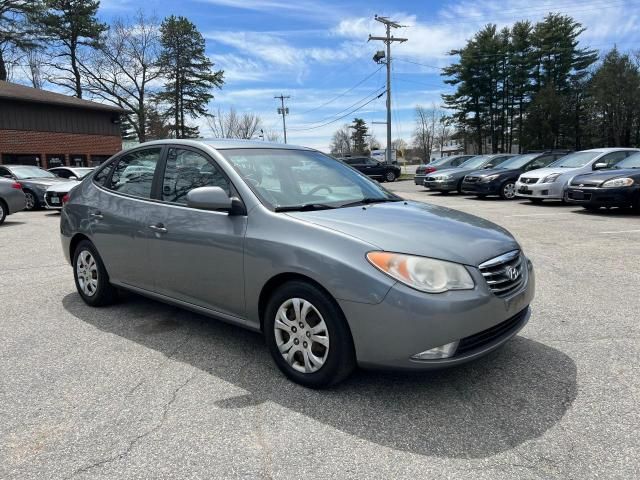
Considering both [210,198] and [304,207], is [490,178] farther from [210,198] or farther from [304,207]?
[210,198]

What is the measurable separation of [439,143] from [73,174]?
8842 centimetres

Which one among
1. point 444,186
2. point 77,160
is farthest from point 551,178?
point 77,160

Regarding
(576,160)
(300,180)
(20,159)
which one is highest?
(20,159)

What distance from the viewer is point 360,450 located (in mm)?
2418

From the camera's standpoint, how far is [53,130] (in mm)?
27594

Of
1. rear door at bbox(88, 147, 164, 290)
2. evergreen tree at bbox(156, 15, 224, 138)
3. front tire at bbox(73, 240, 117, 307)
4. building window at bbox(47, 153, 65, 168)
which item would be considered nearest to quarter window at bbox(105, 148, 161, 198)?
rear door at bbox(88, 147, 164, 290)

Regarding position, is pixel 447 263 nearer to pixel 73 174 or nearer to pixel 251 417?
pixel 251 417

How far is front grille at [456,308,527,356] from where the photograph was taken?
2742 mm

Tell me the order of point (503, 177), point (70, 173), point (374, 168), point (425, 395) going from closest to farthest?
1. point (425, 395)
2. point (503, 177)
3. point (70, 173)
4. point (374, 168)

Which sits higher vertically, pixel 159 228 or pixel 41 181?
pixel 41 181

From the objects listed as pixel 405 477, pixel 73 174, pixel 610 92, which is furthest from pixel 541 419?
pixel 610 92

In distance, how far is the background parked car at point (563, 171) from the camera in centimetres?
1260

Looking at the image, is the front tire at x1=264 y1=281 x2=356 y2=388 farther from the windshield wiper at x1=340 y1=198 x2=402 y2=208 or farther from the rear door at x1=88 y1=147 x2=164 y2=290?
the rear door at x1=88 y1=147 x2=164 y2=290

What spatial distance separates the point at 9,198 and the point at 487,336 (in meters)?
12.2
